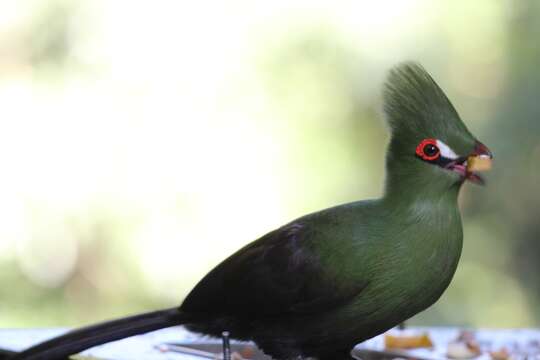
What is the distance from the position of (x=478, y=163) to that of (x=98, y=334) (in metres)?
0.73

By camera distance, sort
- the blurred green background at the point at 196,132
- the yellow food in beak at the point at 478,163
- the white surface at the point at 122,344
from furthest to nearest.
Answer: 1. the blurred green background at the point at 196,132
2. the white surface at the point at 122,344
3. the yellow food in beak at the point at 478,163

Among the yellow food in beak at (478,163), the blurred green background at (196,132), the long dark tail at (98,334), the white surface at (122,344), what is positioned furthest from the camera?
the blurred green background at (196,132)

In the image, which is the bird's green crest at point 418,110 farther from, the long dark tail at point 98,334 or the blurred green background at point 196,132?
the blurred green background at point 196,132

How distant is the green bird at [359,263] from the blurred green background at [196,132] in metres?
2.55

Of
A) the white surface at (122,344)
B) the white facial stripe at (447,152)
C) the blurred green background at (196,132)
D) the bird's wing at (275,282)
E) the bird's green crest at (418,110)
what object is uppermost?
the blurred green background at (196,132)

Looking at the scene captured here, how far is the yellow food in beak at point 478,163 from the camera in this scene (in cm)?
173

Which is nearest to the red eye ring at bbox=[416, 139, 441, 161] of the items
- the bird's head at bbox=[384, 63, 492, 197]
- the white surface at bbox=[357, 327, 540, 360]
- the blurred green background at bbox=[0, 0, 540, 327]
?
the bird's head at bbox=[384, 63, 492, 197]

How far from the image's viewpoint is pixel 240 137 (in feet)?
15.0

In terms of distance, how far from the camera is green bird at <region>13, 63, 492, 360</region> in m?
1.75

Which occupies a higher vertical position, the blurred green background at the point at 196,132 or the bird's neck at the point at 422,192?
the blurred green background at the point at 196,132

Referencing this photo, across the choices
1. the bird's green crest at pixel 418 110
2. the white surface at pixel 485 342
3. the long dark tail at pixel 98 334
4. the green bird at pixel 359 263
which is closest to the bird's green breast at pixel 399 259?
the green bird at pixel 359 263

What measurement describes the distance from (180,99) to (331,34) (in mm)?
710

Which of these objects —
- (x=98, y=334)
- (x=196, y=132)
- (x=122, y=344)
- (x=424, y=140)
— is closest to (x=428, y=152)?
(x=424, y=140)

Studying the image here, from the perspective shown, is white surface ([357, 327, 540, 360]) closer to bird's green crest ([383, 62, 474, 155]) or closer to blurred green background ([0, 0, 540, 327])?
bird's green crest ([383, 62, 474, 155])
